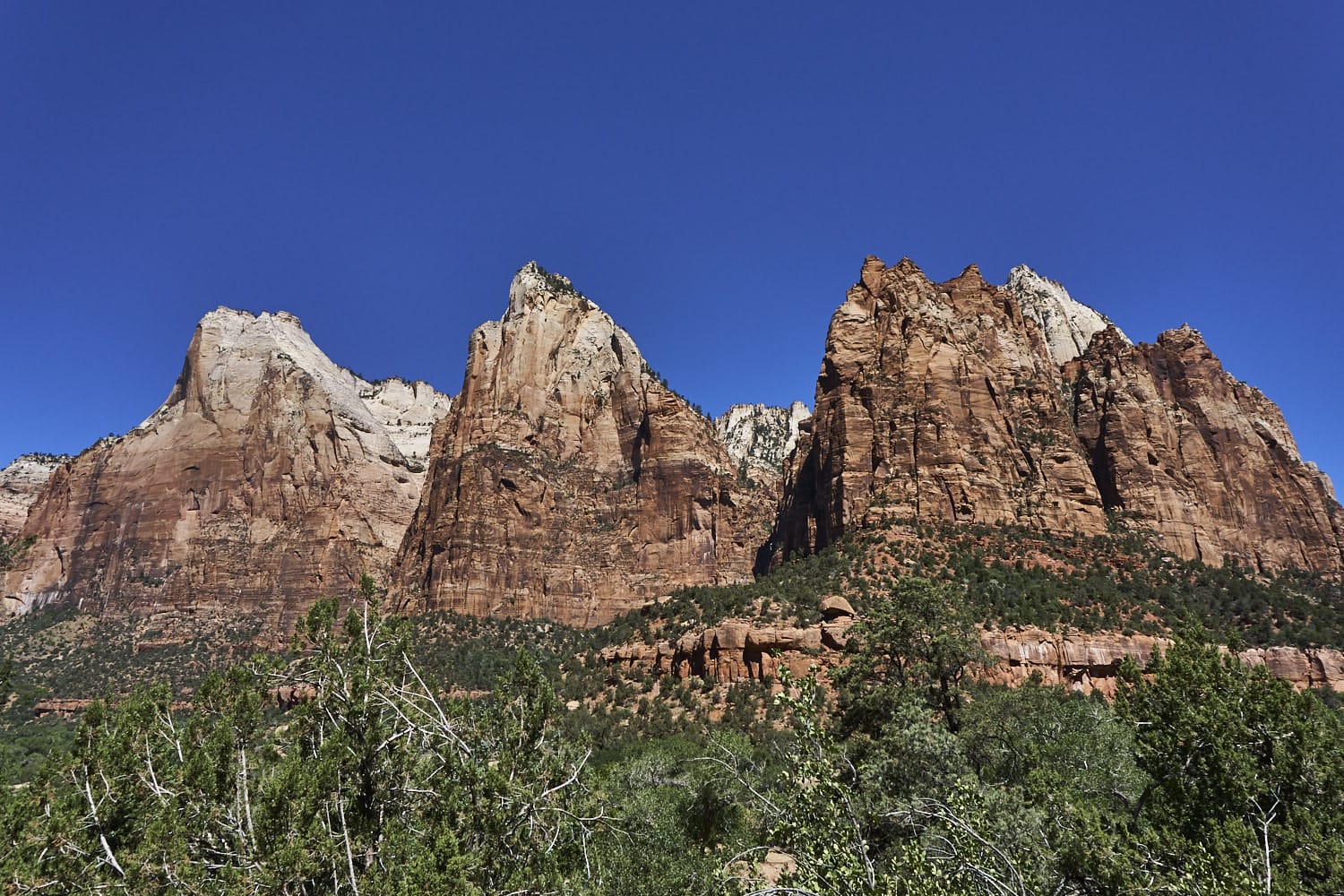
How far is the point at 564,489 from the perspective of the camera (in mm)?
98312

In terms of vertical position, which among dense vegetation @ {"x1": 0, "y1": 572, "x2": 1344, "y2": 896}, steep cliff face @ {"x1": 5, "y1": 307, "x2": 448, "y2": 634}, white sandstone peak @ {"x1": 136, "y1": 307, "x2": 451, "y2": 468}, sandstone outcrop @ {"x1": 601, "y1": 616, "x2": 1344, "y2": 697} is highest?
white sandstone peak @ {"x1": 136, "y1": 307, "x2": 451, "y2": 468}

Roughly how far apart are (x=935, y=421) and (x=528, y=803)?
58502 millimetres

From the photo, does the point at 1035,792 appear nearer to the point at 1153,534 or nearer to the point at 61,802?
the point at 61,802

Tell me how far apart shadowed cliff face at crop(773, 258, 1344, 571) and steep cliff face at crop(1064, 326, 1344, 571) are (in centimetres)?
16

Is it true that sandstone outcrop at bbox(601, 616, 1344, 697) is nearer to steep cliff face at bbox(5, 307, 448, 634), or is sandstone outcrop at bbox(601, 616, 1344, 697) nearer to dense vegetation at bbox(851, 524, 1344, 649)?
dense vegetation at bbox(851, 524, 1344, 649)

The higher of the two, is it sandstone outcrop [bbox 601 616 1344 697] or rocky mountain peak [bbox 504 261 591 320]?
rocky mountain peak [bbox 504 261 591 320]

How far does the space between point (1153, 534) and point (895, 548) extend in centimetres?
2719

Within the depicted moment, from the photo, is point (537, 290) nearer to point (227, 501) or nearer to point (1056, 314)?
point (227, 501)

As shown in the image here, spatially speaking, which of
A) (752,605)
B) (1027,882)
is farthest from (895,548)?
(1027,882)

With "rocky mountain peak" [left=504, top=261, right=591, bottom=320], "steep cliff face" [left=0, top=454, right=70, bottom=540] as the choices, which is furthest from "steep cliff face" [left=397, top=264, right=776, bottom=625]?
"steep cliff face" [left=0, top=454, right=70, bottom=540]

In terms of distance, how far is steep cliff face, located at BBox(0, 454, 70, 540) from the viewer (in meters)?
127

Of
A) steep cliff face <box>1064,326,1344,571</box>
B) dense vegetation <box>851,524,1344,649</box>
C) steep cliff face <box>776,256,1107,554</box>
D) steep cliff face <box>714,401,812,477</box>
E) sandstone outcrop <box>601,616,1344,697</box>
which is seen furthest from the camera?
steep cliff face <box>714,401,812,477</box>

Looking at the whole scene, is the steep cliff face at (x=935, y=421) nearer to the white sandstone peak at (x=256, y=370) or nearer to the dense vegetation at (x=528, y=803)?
the dense vegetation at (x=528, y=803)

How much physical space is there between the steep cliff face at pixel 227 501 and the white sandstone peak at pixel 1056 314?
353ft
